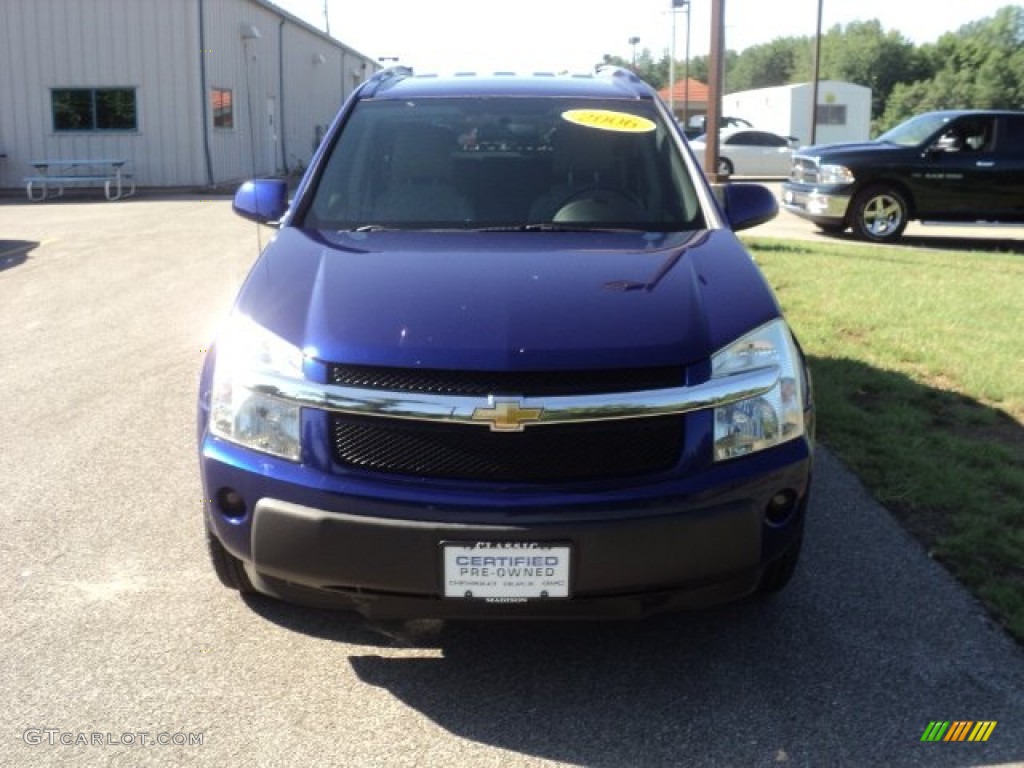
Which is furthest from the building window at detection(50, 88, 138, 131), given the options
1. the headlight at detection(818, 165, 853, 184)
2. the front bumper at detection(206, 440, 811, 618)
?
the front bumper at detection(206, 440, 811, 618)

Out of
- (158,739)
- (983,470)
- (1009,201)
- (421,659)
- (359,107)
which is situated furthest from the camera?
(1009,201)

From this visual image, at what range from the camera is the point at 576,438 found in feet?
9.59

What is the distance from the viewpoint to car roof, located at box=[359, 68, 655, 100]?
4.78 meters

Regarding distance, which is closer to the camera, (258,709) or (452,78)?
(258,709)

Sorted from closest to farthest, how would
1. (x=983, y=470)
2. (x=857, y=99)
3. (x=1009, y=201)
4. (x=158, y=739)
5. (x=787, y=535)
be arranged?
(x=158, y=739), (x=787, y=535), (x=983, y=470), (x=1009, y=201), (x=857, y=99)

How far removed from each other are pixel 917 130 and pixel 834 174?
1.39 metres

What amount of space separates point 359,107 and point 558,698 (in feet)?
9.09

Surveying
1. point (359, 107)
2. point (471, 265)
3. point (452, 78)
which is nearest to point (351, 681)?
point (471, 265)

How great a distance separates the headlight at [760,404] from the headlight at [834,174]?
38.5 feet

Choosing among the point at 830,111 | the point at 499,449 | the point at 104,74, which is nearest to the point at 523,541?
the point at 499,449

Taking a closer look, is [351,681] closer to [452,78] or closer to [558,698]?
[558,698]

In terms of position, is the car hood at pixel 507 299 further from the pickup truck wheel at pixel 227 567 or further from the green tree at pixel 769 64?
the green tree at pixel 769 64

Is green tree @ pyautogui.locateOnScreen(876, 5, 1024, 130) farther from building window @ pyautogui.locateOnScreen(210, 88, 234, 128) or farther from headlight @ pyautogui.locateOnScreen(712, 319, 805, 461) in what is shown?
headlight @ pyautogui.locateOnScreen(712, 319, 805, 461)

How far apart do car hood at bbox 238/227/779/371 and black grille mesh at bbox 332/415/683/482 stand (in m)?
0.17
